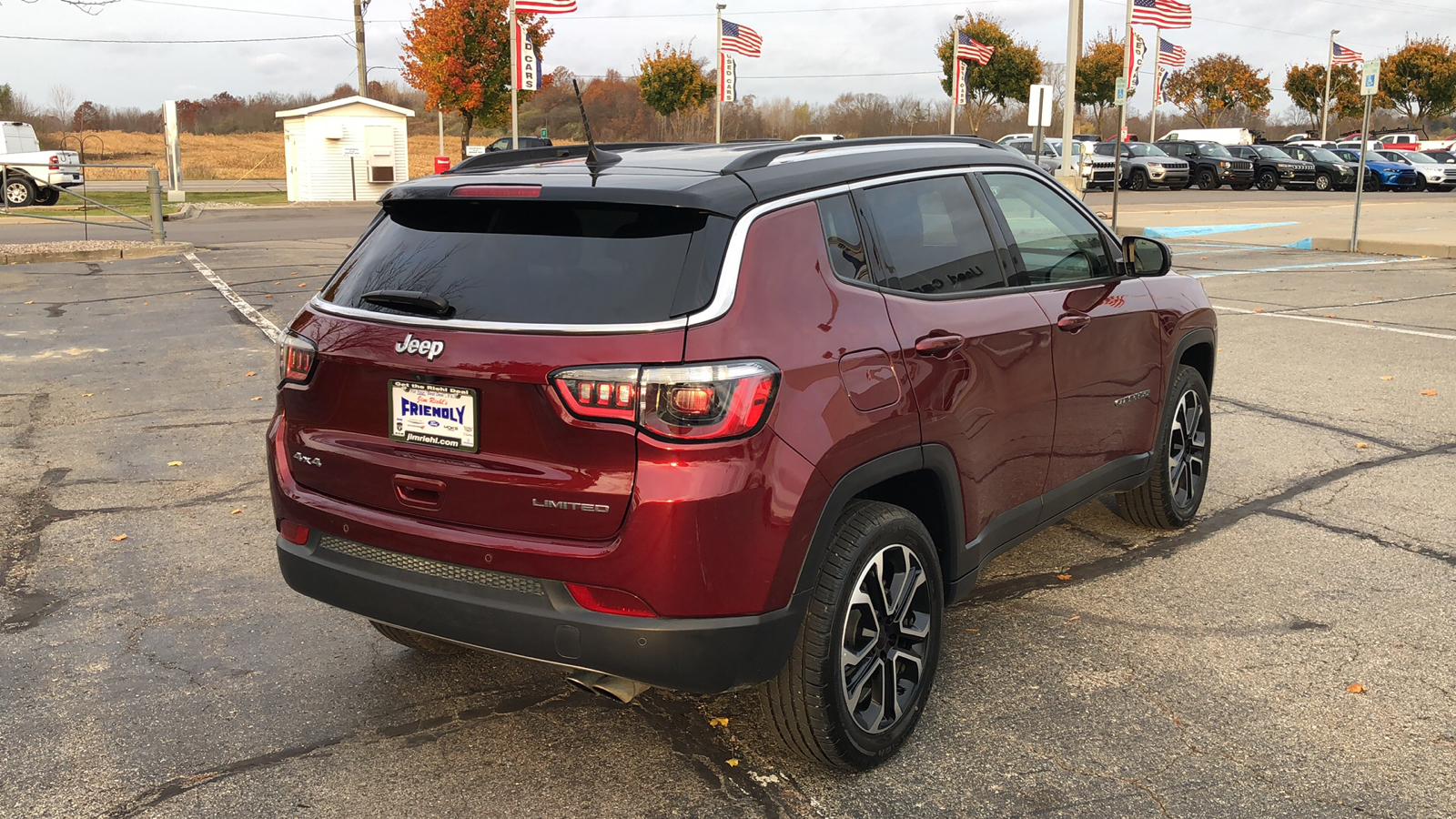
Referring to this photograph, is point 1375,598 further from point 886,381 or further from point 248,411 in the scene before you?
point 248,411

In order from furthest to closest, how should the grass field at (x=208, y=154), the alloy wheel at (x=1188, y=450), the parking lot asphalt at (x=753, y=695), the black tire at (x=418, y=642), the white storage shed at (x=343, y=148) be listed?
the grass field at (x=208, y=154), the white storage shed at (x=343, y=148), the alloy wheel at (x=1188, y=450), the black tire at (x=418, y=642), the parking lot asphalt at (x=753, y=695)

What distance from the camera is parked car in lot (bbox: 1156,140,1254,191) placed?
1629 inches

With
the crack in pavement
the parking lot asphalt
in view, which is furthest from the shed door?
the crack in pavement

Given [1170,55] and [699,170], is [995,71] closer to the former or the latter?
[1170,55]

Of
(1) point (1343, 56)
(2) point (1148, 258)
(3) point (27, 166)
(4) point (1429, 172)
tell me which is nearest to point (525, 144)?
(3) point (27, 166)

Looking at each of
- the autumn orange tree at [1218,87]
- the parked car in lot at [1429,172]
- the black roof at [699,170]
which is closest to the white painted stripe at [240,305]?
the black roof at [699,170]

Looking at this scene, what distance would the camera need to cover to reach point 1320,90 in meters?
76.7

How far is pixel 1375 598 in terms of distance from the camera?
15.4ft

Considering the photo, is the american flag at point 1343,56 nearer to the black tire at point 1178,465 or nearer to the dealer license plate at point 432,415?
the black tire at point 1178,465

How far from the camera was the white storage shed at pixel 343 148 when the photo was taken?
35.7 metres

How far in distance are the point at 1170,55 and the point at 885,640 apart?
A: 41.7 meters

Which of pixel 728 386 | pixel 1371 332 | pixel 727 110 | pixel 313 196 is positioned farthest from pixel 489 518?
pixel 727 110

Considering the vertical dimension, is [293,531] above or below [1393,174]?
below

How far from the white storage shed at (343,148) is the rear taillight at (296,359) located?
33.5m
